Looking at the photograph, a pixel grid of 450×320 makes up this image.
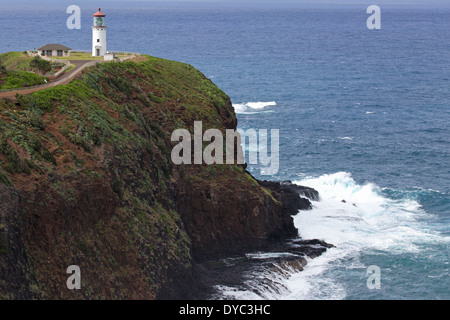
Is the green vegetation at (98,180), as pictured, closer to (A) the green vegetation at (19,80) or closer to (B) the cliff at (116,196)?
(B) the cliff at (116,196)

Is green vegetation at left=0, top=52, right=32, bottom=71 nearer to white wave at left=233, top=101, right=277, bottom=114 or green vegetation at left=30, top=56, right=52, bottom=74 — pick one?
green vegetation at left=30, top=56, right=52, bottom=74

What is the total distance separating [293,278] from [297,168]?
3043 cm

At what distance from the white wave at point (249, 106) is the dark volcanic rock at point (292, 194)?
124 feet

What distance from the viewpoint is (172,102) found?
62.3 meters

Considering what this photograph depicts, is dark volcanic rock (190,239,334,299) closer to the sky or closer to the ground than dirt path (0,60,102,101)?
closer to the ground

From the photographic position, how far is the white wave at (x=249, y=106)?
108438mm

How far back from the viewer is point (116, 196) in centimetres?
4597

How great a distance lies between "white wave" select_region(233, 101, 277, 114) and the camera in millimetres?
108438

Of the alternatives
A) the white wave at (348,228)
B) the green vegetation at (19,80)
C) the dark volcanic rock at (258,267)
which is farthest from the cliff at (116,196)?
the white wave at (348,228)

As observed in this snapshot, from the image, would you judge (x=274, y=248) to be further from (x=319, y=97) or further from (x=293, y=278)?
(x=319, y=97)

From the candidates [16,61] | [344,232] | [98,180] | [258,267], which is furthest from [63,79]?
[344,232]

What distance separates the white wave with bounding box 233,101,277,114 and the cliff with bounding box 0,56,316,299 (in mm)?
42078


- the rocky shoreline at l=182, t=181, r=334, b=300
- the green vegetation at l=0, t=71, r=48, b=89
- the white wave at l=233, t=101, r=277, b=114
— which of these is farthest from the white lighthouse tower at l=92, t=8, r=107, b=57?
the white wave at l=233, t=101, r=277, b=114

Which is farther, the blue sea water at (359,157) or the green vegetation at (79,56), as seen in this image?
the green vegetation at (79,56)
